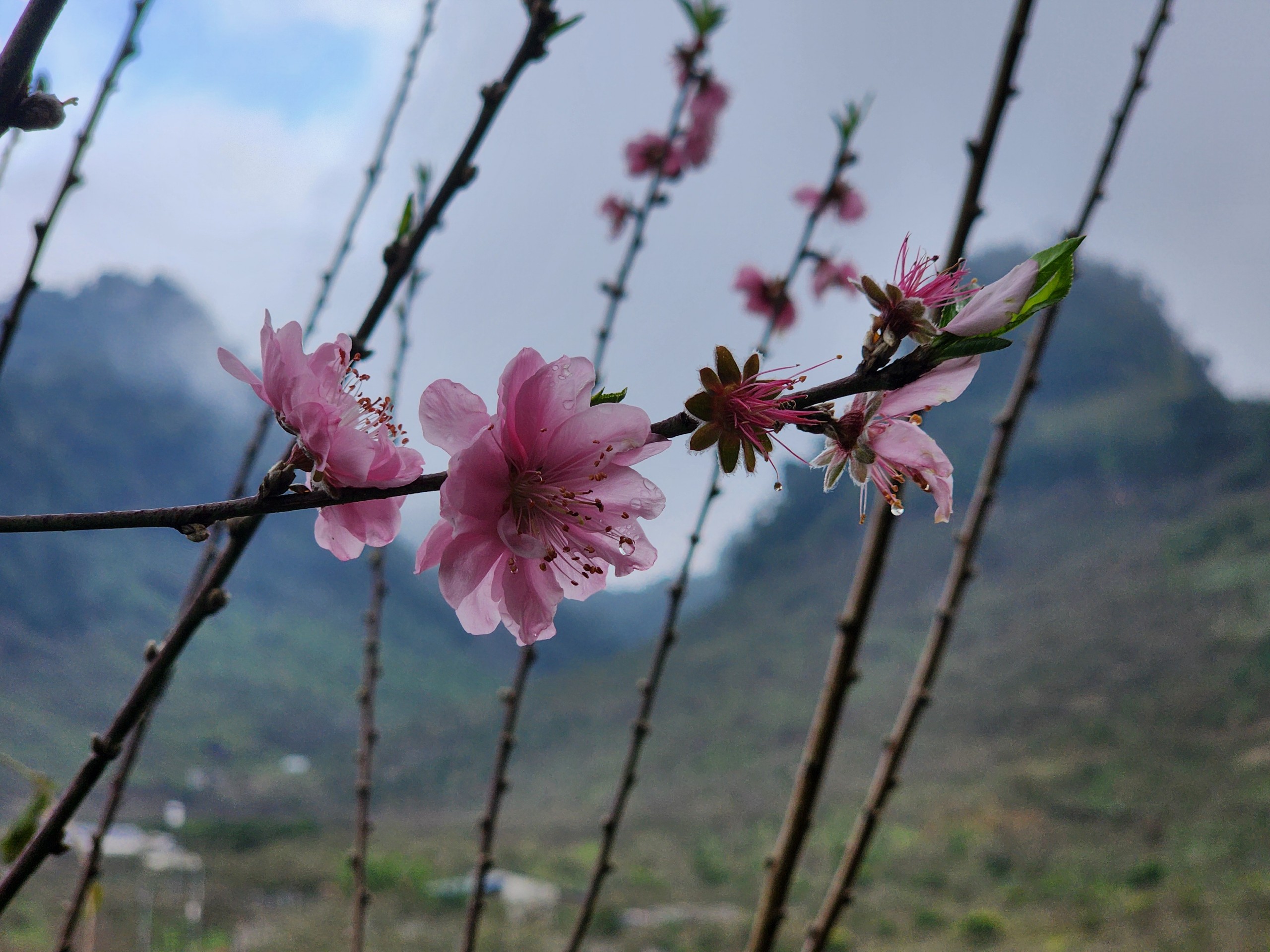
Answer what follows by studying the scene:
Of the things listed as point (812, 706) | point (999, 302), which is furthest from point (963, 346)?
point (812, 706)

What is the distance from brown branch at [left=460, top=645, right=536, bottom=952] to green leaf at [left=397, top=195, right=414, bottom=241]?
0.23m

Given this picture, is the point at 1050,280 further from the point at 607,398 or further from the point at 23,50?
the point at 23,50

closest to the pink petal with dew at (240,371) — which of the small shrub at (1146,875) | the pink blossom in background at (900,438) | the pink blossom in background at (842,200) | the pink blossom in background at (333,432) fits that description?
the pink blossom in background at (333,432)

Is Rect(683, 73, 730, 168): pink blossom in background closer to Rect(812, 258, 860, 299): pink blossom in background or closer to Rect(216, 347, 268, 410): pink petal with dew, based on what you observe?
Rect(812, 258, 860, 299): pink blossom in background

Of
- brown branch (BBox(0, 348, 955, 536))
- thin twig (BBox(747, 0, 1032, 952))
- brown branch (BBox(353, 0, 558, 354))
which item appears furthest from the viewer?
thin twig (BBox(747, 0, 1032, 952))

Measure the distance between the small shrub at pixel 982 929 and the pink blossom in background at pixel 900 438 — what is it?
2242 millimetres

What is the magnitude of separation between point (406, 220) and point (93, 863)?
0.36 m

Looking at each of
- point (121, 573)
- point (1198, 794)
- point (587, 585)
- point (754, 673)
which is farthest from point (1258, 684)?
point (121, 573)

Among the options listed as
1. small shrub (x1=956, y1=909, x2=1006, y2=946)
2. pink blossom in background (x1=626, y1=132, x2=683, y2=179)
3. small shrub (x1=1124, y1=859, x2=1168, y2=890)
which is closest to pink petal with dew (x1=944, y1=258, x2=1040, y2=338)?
pink blossom in background (x1=626, y1=132, x2=683, y2=179)

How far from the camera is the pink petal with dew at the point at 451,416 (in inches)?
8.2

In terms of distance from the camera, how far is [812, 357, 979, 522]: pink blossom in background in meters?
0.20

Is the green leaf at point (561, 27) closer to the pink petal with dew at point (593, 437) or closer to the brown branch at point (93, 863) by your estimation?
the pink petal with dew at point (593, 437)

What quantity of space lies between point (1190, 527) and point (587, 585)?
418 cm

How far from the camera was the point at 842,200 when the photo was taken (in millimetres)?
910
